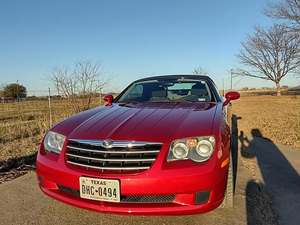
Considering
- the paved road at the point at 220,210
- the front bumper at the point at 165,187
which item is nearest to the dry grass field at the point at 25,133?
the paved road at the point at 220,210

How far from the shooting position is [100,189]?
8.50 feet

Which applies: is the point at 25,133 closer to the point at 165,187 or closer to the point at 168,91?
the point at 168,91

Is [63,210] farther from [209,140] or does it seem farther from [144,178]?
[209,140]

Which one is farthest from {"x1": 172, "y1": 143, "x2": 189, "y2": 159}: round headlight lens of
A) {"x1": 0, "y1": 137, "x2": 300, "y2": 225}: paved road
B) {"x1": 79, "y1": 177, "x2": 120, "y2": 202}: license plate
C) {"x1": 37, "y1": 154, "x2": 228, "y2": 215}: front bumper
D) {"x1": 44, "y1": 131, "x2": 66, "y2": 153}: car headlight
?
{"x1": 44, "y1": 131, "x2": 66, "y2": 153}: car headlight

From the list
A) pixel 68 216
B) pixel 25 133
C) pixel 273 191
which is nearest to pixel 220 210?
pixel 273 191

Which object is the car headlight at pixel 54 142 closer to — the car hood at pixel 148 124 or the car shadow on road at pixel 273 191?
the car hood at pixel 148 124

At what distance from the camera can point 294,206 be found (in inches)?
146

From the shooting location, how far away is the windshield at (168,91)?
4270 millimetres

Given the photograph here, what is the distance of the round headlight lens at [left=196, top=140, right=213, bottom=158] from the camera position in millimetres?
2664

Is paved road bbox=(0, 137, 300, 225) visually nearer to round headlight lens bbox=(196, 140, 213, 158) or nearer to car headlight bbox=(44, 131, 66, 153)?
car headlight bbox=(44, 131, 66, 153)

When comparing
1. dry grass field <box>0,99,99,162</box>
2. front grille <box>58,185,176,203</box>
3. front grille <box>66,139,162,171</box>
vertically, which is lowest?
dry grass field <box>0,99,99,162</box>

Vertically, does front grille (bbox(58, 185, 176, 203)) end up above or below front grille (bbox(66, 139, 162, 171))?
below

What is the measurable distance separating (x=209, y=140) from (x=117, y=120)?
89cm

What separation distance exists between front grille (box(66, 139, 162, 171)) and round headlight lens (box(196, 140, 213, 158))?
324 millimetres
